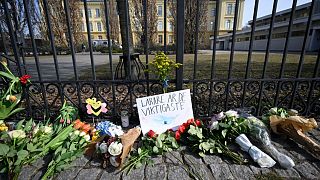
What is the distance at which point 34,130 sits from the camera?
86.3 inches

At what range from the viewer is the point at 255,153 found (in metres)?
1.97

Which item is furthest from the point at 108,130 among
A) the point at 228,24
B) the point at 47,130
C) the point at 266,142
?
the point at 228,24

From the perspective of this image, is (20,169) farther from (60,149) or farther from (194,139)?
(194,139)

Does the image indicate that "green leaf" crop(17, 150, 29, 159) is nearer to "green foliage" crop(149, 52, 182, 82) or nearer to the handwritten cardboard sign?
the handwritten cardboard sign

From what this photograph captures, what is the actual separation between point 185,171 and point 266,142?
1.06m

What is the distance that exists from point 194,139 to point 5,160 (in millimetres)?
2071

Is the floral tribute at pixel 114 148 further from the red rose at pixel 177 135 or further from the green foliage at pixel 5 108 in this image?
the green foliage at pixel 5 108

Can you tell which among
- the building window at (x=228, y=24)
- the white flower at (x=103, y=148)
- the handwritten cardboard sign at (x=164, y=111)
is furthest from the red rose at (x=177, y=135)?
the building window at (x=228, y=24)

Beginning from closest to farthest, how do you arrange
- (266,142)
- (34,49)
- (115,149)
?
(115,149) → (266,142) → (34,49)

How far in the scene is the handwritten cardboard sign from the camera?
7.96ft

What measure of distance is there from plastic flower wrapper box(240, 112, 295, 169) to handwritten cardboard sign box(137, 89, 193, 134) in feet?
2.77

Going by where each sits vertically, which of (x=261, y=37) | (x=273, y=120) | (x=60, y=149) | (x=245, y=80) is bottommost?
(x=60, y=149)

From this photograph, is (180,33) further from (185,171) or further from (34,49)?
(34,49)

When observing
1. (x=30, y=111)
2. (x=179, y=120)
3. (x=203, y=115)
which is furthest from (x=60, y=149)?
(x=203, y=115)
